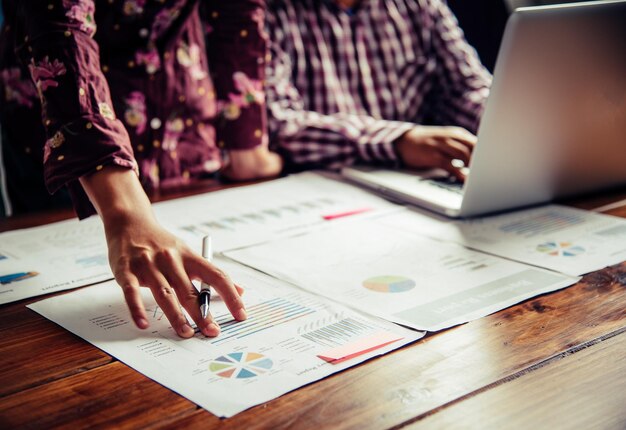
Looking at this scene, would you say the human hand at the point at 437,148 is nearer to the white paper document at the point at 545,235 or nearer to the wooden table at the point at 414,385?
the white paper document at the point at 545,235

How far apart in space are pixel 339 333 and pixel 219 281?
0.14m

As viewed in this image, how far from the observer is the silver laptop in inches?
39.6

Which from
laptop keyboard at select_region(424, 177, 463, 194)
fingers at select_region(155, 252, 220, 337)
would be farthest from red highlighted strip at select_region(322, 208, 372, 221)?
fingers at select_region(155, 252, 220, 337)

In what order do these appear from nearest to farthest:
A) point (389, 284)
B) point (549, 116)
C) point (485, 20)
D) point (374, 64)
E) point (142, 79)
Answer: point (389, 284)
point (549, 116)
point (142, 79)
point (374, 64)
point (485, 20)

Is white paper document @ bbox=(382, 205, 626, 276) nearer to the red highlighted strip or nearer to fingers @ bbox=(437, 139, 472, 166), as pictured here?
the red highlighted strip

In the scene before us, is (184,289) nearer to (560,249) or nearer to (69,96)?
(69,96)

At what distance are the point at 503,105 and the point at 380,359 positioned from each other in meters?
0.47

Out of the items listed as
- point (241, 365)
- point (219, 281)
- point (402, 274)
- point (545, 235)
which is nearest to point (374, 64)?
point (545, 235)

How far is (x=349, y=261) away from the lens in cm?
97

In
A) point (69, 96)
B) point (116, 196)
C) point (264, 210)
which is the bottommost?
point (264, 210)

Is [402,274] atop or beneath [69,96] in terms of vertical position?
beneath

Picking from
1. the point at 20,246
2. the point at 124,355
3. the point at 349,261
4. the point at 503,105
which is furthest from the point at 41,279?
the point at 503,105

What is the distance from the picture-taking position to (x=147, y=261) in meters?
0.82

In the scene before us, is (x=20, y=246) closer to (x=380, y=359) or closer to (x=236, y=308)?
(x=236, y=308)
